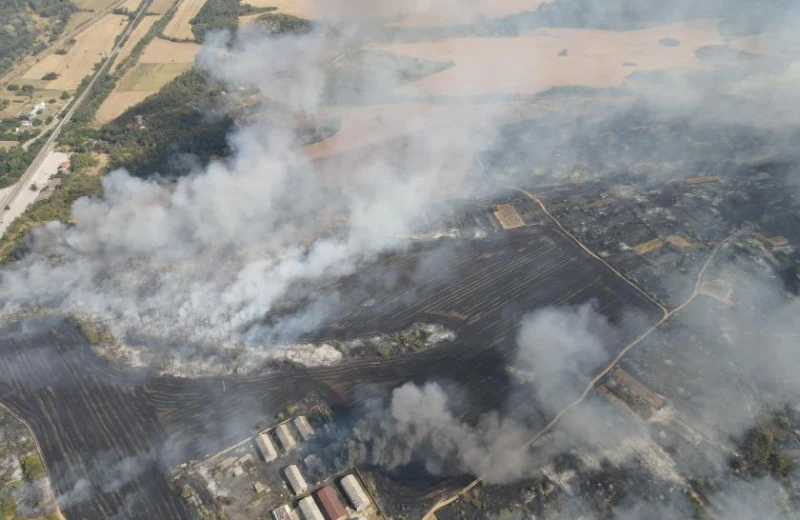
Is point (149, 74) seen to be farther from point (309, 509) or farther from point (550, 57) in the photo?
point (309, 509)

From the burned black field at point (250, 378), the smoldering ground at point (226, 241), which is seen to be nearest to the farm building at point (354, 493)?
the burned black field at point (250, 378)

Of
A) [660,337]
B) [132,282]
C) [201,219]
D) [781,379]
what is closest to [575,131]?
[660,337]

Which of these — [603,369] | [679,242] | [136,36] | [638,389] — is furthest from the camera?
[136,36]

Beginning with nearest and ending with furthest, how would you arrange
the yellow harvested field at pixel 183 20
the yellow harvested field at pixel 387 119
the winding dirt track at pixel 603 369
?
the winding dirt track at pixel 603 369 → the yellow harvested field at pixel 387 119 → the yellow harvested field at pixel 183 20

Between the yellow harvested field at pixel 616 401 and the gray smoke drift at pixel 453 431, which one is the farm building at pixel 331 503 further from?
the yellow harvested field at pixel 616 401

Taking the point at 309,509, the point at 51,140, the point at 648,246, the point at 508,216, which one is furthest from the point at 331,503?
the point at 51,140

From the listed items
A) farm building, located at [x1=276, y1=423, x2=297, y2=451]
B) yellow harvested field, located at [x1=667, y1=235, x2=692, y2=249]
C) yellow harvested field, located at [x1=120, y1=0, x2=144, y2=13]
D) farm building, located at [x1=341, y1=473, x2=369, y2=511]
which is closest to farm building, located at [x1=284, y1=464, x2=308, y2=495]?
farm building, located at [x1=276, y1=423, x2=297, y2=451]
